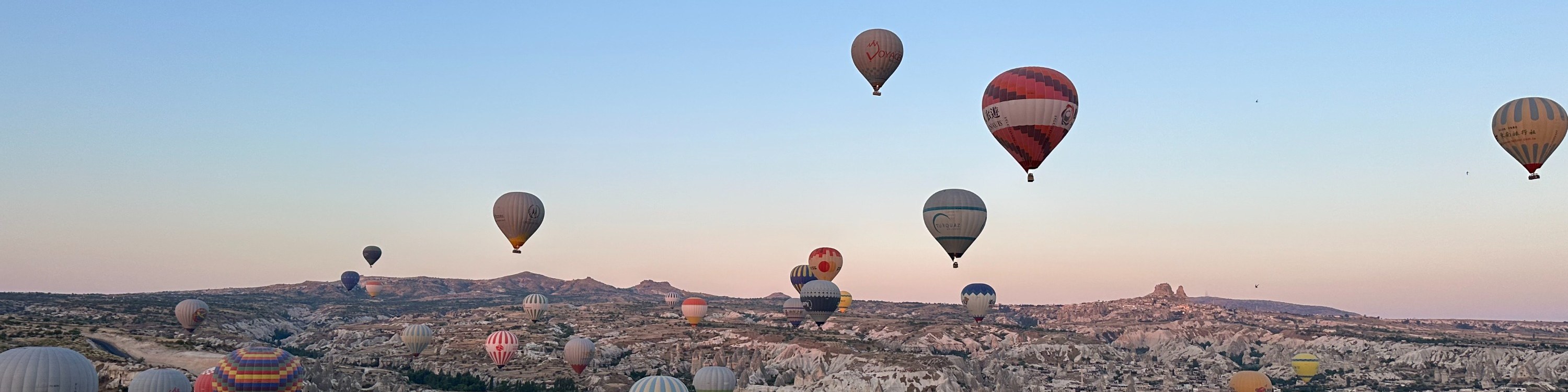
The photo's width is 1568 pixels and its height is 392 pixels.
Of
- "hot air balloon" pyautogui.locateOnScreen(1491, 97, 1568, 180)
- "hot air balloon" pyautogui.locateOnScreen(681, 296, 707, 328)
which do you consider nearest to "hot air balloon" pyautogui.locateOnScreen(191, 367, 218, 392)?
"hot air balloon" pyautogui.locateOnScreen(1491, 97, 1568, 180)

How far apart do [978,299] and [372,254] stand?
11374 cm

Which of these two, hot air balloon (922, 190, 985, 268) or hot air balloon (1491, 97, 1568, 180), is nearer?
hot air balloon (1491, 97, 1568, 180)

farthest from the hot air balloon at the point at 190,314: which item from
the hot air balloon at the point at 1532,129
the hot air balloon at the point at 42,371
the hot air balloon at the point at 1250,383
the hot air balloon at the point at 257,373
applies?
the hot air balloon at the point at 1532,129

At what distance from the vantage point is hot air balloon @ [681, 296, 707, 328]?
154000 mm

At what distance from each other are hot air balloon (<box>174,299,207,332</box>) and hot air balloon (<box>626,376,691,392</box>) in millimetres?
81497

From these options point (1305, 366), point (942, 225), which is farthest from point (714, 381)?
point (1305, 366)

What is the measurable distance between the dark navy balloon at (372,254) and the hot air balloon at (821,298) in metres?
106

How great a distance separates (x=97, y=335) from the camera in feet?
371

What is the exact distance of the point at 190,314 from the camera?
138 meters

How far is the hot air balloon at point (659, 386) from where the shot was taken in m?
81.4

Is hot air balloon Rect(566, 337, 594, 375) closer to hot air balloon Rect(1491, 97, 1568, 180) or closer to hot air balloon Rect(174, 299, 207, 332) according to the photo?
hot air balloon Rect(174, 299, 207, 332)

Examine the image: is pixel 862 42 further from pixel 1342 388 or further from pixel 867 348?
pixel 1342 388

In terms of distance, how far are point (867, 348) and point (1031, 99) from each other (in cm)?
8658

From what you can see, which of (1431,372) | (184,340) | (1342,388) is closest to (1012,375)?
(1342,388)
